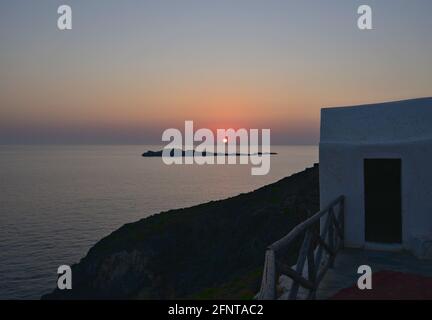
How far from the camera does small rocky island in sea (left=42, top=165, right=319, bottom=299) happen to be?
2906 centimetres

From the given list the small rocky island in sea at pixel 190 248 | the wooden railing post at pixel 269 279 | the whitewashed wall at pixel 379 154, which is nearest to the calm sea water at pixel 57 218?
the small rocky island in sea at pixel 190 248

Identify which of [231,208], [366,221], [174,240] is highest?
[366,221]

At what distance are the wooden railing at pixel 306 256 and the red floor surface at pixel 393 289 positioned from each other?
0.67m

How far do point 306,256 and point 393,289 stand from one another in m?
2.09

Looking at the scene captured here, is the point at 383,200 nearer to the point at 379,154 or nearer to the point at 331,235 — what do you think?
the point at 379,154

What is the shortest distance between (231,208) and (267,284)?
102ft

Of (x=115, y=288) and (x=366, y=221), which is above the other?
(x=366, y=221)

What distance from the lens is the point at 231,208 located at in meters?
35.8

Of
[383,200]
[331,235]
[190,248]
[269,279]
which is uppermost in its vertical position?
[383,200]

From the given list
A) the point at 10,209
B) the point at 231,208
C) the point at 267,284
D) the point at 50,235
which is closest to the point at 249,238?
the point at 231,208

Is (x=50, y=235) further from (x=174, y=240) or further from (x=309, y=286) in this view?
(x=309, y=286)

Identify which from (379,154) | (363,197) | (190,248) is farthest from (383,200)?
(190,248)

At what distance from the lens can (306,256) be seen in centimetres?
A: 653

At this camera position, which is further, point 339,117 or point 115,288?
point 115,288
